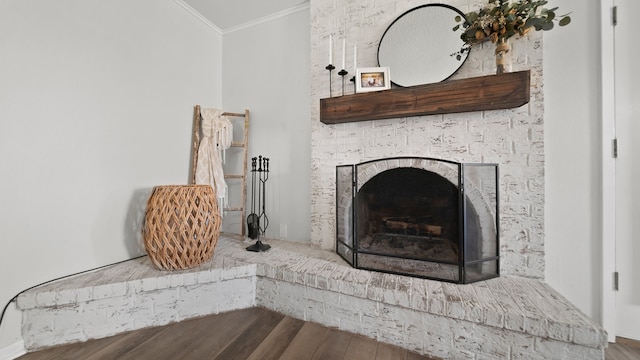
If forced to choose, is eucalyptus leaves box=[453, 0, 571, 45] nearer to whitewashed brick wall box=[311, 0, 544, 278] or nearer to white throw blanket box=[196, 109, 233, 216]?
whitewashed brick wall box=[311, 0, 544, 278]

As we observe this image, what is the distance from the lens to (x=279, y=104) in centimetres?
228

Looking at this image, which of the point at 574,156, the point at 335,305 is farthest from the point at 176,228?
the point at 574,156

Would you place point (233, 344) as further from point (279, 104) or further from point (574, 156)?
point (574, 156)

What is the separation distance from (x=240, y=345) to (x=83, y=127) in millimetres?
1719

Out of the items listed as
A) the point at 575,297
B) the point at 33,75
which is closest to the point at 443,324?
the point at 575,297

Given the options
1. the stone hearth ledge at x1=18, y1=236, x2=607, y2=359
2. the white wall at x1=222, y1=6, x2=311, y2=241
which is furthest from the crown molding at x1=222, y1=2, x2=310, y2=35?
the stone hearth ledge at x1=18, y1=236, x2=607, y2=359

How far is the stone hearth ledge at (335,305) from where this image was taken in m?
1.07

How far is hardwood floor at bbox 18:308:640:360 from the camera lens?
3.94 feet

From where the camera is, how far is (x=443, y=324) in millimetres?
1196

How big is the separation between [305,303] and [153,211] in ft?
3.93

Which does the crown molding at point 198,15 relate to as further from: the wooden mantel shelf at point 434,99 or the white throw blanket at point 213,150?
the wooden mantel shelf at point 434,99

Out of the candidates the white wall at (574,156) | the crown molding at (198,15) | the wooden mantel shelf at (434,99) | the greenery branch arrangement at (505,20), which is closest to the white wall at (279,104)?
the crown molding at (198,15)

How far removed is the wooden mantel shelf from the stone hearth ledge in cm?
108

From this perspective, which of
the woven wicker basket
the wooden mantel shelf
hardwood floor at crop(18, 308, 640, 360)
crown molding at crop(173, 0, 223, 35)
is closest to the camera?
hardwood floor at crop(18, 308, 640, 360)
